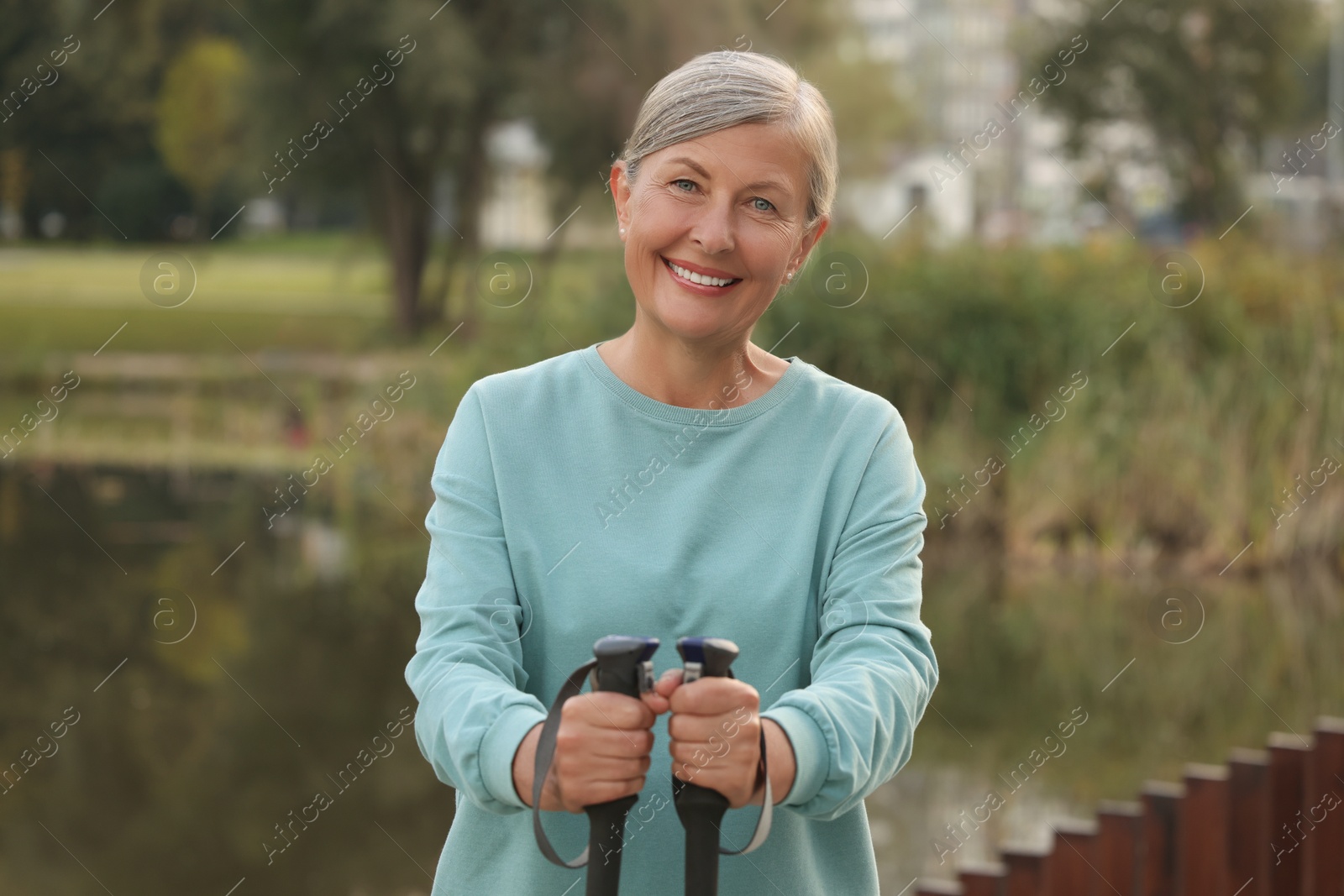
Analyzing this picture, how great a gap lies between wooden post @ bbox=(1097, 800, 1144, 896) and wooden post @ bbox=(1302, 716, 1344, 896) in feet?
1.43

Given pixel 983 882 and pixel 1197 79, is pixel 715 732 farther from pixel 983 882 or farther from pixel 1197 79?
pixel 1197 79

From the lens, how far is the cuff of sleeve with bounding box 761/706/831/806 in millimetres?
1252

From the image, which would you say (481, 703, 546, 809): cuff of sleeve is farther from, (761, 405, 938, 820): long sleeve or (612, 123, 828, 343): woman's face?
(612, 123, 828, 343): woman's face

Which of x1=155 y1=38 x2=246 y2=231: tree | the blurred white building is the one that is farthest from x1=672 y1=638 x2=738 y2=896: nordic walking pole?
x1=155 y1=38 x2=246 y2=231: tree

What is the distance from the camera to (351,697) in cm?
603

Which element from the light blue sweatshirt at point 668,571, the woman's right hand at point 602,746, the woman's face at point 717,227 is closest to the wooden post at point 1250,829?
the light blue sweatshirt at point 668,571

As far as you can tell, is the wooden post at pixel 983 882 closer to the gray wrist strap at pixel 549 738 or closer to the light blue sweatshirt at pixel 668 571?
the light blue sweatshirt at pixel 668 571

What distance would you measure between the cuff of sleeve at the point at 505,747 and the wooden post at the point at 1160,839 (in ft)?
6.02

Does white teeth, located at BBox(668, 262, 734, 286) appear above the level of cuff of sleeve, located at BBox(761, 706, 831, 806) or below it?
above

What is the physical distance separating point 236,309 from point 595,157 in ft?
20.3

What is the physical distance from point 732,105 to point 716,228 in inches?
4.7

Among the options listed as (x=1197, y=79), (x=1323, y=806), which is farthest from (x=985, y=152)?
(x=1323, y=806)

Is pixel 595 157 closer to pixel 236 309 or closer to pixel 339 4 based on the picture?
pixel 339 4

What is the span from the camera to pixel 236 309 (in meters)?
19.5
